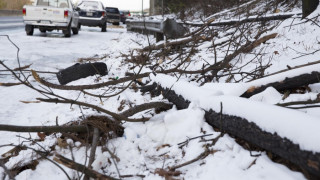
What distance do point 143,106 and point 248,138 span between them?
1.16 meters

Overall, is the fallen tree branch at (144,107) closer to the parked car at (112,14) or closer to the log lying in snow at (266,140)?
the log lying in snow at (266,140)

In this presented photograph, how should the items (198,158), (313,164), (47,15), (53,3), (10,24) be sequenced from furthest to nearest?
(10,24), (53,3), (47,15), (198,158), (313,164)

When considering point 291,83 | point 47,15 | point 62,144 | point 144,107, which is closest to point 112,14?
point 47,15

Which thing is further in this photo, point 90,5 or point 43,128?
point 90,5

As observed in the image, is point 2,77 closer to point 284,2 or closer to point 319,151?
point 319,151

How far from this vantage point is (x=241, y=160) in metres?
1.88

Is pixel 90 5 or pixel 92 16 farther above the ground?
pixel 90 5

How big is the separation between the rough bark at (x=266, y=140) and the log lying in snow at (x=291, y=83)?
2.09 ft

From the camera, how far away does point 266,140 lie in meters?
1.79

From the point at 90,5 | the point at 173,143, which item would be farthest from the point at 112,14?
the point at 173,143

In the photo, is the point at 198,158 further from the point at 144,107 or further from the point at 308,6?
the point at 308,6

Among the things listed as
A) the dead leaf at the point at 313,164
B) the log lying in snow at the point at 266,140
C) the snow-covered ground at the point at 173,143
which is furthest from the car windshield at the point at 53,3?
the dead leaf at the point at 313,164

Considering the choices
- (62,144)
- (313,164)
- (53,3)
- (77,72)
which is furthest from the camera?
(53,3)

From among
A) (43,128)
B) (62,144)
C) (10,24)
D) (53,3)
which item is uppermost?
(53,3)
